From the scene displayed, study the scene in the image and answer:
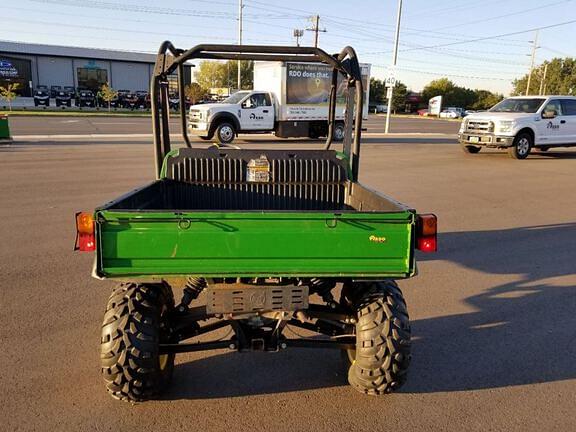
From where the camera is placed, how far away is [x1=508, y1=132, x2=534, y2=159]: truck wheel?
17.0 m

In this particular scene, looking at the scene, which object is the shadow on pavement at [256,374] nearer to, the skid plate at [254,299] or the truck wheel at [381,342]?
the truck wheel at [381,342]

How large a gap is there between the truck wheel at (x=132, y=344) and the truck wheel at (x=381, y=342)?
1246mm

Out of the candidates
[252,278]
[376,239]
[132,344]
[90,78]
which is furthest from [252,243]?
[90,78]

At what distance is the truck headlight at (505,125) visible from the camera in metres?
16.6

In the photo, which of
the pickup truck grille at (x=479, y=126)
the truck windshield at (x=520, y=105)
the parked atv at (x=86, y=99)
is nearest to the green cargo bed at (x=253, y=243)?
the pickup truck grille at (x=479, y=126)

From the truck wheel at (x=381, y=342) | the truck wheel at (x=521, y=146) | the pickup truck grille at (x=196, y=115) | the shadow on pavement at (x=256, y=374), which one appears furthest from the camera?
the pickup truck grille at (x=196, y=115)

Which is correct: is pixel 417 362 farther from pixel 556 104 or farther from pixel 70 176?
pixel 556 104

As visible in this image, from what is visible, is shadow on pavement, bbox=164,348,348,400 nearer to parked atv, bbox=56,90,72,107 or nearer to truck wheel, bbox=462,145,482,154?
truck wheel, bbox=462,145,482,154

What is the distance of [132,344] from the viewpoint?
2885 millimetres

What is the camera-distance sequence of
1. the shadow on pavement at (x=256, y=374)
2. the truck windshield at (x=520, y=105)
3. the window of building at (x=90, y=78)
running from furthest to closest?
the window of building at (x=90, y=78) → the truck windshield at (x=520, y=105) → the shadow on pavement at (x=256, y=374)

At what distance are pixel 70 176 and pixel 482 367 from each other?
10252mm

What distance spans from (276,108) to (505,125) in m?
9.52

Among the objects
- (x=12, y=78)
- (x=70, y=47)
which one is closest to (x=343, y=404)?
(x=12, y=78)

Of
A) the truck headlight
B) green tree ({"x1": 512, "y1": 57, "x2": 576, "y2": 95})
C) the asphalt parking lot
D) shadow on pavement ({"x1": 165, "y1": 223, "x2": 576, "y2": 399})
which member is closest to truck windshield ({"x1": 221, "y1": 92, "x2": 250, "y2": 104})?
the truck headlight
